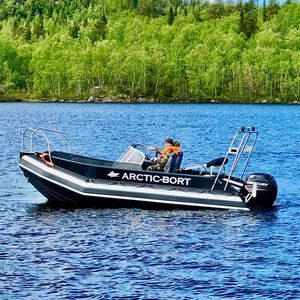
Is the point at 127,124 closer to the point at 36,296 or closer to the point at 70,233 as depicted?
the point at 70,233

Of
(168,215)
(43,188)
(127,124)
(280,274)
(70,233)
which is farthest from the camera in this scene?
(127,124)

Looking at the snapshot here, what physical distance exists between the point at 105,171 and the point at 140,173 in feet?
5.05

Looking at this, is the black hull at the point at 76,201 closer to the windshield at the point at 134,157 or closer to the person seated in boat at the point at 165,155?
the person seated in boat at the point at 165,155

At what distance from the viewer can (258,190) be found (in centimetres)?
3781

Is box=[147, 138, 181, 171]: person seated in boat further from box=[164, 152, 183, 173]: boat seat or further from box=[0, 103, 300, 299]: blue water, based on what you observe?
box=[0, 103, 300, 299]: blue water

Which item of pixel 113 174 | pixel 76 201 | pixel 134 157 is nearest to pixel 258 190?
pixel 134 157

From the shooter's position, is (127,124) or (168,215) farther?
(127,124)

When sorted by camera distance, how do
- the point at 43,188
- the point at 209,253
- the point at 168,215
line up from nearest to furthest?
the point at 209,253
the point at 168,215
the point at 43,188

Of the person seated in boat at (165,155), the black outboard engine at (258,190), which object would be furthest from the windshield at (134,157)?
the black outboard engine at (258,190)

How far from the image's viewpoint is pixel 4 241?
31.0 m

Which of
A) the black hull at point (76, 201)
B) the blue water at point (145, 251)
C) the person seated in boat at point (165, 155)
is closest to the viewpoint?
the blue water at point (145, 251)

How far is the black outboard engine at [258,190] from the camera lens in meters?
37.8

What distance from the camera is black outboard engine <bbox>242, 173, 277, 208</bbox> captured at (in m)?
37.8

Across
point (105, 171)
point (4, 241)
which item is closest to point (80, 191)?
point (105, 171)
